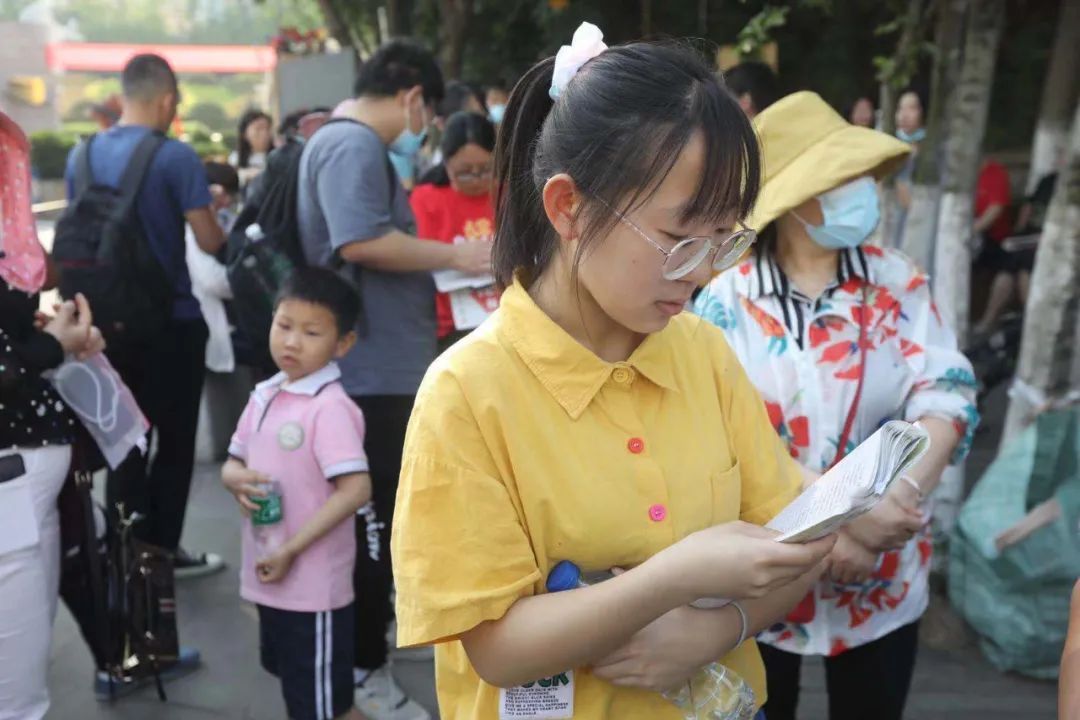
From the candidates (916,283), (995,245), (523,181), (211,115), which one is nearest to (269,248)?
(916,283)

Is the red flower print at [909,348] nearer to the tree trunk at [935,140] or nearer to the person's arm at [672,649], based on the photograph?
the person's arm at [672,649]

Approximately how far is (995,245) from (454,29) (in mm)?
6204

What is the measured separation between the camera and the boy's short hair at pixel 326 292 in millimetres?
3252

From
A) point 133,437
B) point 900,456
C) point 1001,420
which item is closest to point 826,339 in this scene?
point 900,456

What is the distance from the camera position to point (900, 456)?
1.52m

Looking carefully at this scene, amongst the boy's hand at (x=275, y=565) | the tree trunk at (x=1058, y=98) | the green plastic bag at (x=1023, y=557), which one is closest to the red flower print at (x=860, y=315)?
the green plastic bag at (x=1023, y=557)

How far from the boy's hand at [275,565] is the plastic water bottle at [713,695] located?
171 cm

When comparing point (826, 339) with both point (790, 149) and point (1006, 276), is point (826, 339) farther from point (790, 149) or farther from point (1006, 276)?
point (1006, 276)

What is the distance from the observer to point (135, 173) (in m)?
4.25

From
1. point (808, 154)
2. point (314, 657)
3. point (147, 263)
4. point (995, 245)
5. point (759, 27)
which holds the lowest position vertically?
point (314, 657)

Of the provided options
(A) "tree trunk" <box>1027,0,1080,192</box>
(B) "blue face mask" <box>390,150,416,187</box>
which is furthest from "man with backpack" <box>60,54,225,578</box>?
(A) "tree trunk" <box>1027,0,1080,192</box>

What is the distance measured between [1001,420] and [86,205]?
6056mm

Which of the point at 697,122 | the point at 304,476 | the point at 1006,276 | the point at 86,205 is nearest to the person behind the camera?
the point at 697,122

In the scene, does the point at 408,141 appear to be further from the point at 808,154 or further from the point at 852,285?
the point at 852,285
